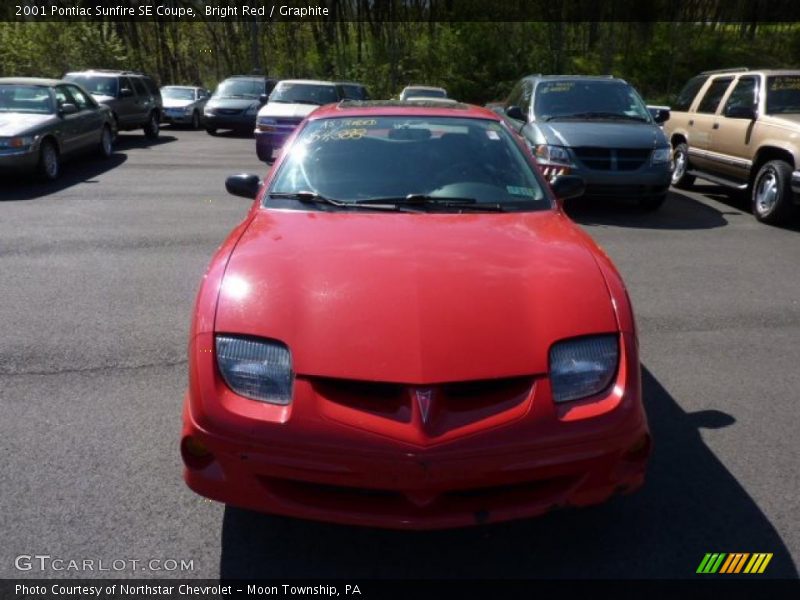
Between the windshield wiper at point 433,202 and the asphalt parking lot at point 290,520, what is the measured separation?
1.45 meters

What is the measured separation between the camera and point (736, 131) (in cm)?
967

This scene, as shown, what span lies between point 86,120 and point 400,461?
12.4 meters

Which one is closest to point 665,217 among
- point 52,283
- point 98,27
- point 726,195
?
point 726,195

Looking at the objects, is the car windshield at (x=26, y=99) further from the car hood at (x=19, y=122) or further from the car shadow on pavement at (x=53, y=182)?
the car shadow on pavement at (x=53, y=182)

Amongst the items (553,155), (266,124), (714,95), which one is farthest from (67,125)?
(714,95)

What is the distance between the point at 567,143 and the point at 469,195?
18.3ft

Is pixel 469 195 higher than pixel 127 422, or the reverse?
pixel 469 195

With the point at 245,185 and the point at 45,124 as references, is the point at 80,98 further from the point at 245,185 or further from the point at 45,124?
the point at 245,185

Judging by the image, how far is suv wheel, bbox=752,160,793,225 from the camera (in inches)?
340

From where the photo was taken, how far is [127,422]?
148 inches

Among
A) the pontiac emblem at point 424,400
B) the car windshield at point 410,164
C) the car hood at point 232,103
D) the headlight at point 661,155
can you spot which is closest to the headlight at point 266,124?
the car hood at point 232,103

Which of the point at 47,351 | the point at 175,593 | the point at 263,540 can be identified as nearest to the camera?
the point at 175,593

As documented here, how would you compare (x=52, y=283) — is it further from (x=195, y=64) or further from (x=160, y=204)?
Result: (x=195, y=64)

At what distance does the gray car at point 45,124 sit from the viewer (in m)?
10.4
